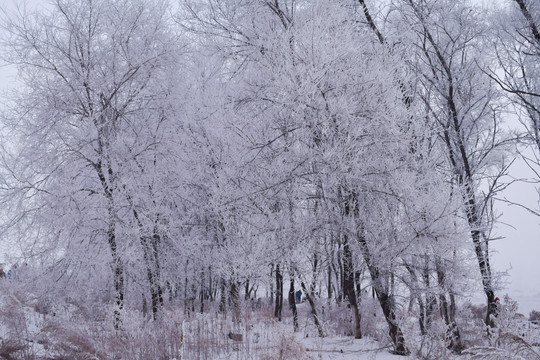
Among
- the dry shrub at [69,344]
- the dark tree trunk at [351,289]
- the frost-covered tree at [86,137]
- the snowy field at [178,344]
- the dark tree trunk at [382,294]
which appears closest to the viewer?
the snowy field at [178,344]

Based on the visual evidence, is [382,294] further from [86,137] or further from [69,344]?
[86,137]

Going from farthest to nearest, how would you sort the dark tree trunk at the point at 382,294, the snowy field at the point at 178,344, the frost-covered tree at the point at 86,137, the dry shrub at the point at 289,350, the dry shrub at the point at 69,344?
1. the frost-covered tree at the point at 86,137
2. the dark tree trunk at the point at 382,294
3. the dry shrub at the point at 69,344
4. the snowy field at the point at 178,344
5. the dry shrub at the point at 289,350

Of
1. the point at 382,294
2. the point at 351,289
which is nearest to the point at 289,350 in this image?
the point at 382,294

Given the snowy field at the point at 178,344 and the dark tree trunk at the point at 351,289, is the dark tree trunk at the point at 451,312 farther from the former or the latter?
the dark tree trunk at the point at 351,289

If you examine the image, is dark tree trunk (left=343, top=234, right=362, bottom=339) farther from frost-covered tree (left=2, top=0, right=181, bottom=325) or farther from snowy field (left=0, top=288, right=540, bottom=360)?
frost-covered tree (left=2, top=0, right=181, bottom=325)

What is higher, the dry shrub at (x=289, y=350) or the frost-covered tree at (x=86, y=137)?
the frost-covered tree at (x=86, y=137)

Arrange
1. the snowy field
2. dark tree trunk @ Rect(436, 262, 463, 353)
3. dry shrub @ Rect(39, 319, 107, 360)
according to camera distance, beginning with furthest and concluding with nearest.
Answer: dark tree trunk @ Rect(436, 262, 463, 353), dry shrub @ Rect(39, 319, 107, 360), the snowy field

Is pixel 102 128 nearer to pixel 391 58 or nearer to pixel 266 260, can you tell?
pixel 266 260

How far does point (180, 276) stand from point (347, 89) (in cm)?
1078

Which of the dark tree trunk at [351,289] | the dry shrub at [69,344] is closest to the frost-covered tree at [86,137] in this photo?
the dry shrub at [69,344]

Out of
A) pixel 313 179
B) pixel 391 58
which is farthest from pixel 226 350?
pixel 391 58

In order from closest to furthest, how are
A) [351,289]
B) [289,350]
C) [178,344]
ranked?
[289,350]
[178,344]
[351,289]

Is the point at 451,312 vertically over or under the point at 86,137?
under

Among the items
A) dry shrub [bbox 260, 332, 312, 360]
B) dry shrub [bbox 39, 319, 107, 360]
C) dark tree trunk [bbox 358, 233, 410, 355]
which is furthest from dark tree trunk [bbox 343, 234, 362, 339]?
dry shrub [bbox 39, 319, 107, 360]
